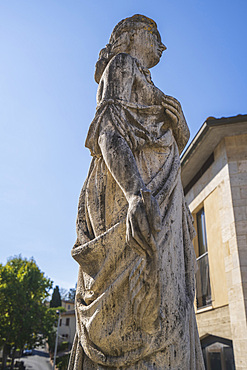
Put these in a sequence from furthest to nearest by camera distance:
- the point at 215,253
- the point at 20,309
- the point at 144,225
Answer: the point at 20,309 < the point at 215,253 < the point at 144,225

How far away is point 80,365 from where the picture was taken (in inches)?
93.7

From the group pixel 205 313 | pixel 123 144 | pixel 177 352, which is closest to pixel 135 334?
pixel 177 352

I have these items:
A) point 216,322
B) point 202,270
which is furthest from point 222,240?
point 216,322

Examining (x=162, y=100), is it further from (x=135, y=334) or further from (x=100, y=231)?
(x=135, y=334)

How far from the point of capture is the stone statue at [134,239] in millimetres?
2117

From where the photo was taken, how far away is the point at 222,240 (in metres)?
10.6

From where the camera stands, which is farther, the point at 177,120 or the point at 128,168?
the point at 177,120

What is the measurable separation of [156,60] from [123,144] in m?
1.45

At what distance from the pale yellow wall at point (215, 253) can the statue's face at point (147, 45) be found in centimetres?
837

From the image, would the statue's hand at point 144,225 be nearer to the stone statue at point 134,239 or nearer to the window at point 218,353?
the stone statue at point 134,239

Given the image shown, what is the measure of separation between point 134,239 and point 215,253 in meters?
9.84

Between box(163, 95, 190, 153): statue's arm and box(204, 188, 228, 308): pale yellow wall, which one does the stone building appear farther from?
box(163, 95, 190, 153): statue's arm

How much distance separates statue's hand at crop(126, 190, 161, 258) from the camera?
6.66 feet

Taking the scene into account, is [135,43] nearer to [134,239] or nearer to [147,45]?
[147,45]
